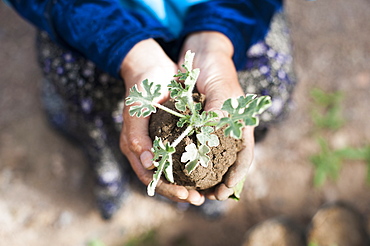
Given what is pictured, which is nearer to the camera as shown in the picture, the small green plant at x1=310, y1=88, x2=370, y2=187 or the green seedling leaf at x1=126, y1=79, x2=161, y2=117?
the green seedling leaf at x1=126, y1=79, x2=161, y2=117

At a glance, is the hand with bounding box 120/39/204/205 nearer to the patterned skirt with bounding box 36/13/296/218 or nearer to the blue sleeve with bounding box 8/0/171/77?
the blue sleeve with bounding box 8/0/171/77

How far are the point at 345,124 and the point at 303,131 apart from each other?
35cm

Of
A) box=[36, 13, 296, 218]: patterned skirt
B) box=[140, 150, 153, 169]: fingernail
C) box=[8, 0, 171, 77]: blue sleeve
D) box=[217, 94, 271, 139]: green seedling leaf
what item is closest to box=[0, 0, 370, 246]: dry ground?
box=[36, 13, 296, 218]: patterned skirt

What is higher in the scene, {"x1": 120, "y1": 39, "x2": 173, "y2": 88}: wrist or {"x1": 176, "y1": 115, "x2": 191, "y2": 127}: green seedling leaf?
{"x1": 176, "y1": 115, "x2": 191, "y2": 127}: green seedling leaf

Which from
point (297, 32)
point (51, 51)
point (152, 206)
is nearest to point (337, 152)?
point (297, 32)

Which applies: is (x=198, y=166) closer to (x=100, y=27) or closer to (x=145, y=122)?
(x=145, y=122)

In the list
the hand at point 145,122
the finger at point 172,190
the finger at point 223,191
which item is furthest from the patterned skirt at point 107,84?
the finger at point 223,191

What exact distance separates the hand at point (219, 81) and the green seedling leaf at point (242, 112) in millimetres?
190

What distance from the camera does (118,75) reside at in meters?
1.61

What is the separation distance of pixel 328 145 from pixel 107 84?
1914 millimetres

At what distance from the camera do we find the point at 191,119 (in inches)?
46.5

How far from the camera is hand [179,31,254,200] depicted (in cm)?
131

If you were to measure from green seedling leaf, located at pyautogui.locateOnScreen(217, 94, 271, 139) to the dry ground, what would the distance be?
1.81m

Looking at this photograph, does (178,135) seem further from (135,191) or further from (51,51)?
(135,191)
